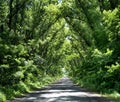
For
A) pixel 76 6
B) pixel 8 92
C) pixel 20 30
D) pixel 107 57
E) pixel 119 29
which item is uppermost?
pixel 76 6

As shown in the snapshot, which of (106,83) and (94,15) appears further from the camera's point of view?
(94,15)

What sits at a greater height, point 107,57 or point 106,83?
point 107,57

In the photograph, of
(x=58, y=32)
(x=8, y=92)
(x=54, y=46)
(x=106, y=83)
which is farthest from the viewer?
(x=54, y=46)

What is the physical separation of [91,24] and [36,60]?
985 centimetres

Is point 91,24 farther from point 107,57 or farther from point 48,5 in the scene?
point 107,57

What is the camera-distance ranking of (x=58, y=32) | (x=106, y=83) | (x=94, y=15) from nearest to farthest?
(x=106, y=83) → (x=94, y=15) → (x=58, y=32)

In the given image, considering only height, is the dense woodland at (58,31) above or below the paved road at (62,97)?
above

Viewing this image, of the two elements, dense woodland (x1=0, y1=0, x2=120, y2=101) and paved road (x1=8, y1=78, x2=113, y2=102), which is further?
dense woodland (x1=0, y1=0, x2=120, y2=101)

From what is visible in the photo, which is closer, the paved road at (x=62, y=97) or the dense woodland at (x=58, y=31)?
the paved road at (x=62, y=97)

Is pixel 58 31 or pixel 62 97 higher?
pixel 58 31

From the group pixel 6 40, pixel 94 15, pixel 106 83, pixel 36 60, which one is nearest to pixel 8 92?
pixel 6 40

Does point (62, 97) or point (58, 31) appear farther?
point (58, 31)

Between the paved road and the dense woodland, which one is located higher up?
the dense woodland

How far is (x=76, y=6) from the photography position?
42.2m
